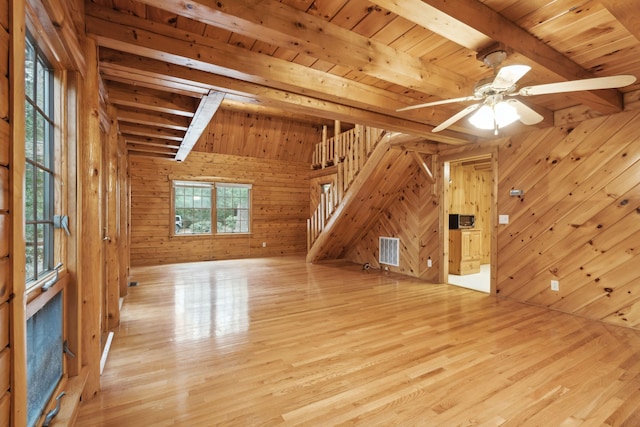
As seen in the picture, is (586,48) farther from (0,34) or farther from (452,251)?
(452,251)

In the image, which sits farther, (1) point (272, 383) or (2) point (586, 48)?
(2) point (586, 48)

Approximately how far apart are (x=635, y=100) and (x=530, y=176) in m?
1.21

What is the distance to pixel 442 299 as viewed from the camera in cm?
433

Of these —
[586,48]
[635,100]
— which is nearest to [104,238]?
[586,48]

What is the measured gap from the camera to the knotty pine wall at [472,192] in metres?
6.66

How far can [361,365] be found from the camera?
2426mm

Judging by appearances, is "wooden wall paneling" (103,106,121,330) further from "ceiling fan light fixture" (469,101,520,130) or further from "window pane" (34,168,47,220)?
"ceiling fan light fixture" (469,101,520,130)

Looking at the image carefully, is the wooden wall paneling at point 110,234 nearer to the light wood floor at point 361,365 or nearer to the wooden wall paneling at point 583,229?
the light wood floor at point 361,365

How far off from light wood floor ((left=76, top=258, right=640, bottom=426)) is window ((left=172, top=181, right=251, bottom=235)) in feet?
11.9

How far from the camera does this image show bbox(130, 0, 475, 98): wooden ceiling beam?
1.69 metres

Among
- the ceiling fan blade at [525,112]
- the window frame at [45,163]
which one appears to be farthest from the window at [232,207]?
the ceiling fan blade at [525,112]

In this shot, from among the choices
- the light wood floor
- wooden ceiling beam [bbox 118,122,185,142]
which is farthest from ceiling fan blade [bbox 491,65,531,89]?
wooden ceiling beam [bbox 118,122,185,142]

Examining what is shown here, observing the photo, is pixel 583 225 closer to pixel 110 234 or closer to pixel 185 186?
pixel 110 234

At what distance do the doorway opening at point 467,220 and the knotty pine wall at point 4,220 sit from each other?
17.2ft
